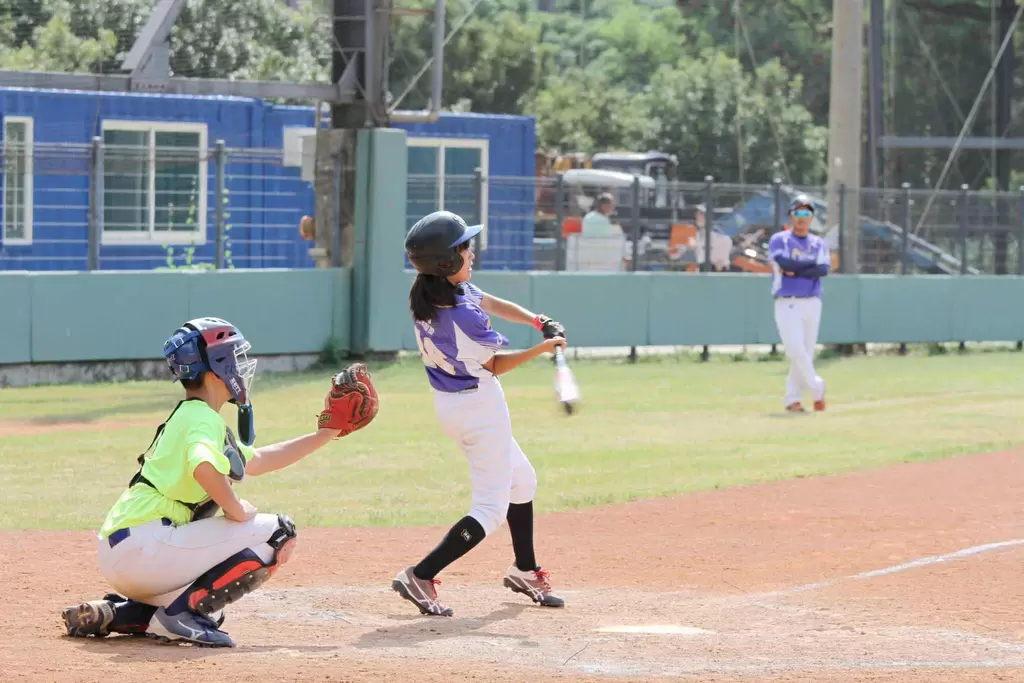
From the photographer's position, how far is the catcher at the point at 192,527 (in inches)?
242

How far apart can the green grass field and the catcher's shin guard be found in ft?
11.9

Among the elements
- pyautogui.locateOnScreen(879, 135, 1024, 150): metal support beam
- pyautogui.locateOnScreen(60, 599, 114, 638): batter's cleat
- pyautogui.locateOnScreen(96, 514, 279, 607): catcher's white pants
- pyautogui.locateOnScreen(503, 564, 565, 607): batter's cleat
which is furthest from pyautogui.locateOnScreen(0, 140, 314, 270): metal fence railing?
pyautogui.locateOnScreen(879, 135, 1024, 150): metal support beam

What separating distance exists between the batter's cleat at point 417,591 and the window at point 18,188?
40.0 feet

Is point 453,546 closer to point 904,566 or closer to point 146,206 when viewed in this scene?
point 904,566

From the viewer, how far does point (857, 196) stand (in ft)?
80.8

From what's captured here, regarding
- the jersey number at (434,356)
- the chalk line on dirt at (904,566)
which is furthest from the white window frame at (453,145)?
the jersey number at (434,356)

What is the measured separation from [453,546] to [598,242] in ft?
50.8

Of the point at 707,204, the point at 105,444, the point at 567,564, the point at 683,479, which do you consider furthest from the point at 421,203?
the point at 567,564

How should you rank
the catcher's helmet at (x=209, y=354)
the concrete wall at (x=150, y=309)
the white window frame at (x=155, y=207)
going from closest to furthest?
the catcher's helmet at (x=209, y=354), the concrete wall at (x=150, y=309), the white window frame at (x=155, y=207)

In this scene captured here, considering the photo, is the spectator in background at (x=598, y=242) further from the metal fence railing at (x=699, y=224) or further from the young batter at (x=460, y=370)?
the young batter at (x=460, y=370)

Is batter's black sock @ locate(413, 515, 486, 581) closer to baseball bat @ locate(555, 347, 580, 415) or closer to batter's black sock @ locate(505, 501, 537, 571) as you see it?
batter's black sock @ locate(505, 501, 537, 571)

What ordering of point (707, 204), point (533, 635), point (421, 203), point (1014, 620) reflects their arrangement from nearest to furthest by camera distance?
Answer: point (533, 635) < point (1014, 620) < point (421, 203) < point (707, 204)

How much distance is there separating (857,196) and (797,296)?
9.17 metres

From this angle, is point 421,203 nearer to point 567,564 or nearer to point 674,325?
point 674,325
